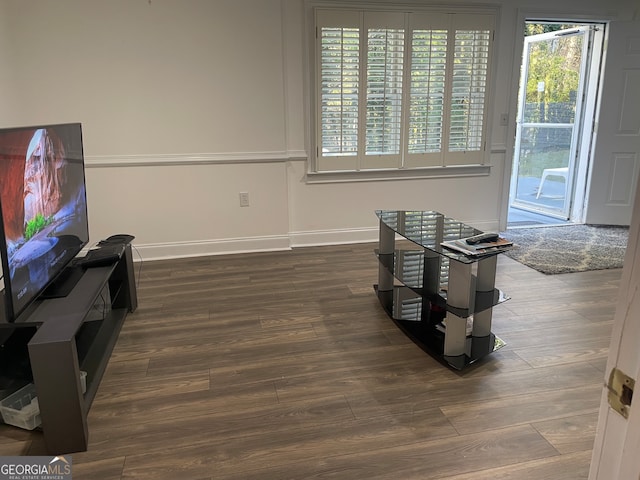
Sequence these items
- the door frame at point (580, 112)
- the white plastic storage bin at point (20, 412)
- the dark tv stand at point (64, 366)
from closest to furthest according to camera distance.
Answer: the dark tv stand at point (64, 366)
the white plastic storage bin at point (20, 412)
the door frame at point (580, 112)

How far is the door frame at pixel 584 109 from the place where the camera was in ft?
15.1

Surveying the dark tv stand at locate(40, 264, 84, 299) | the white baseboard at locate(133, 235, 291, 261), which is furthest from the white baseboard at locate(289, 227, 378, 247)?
the dark tv stand at locate(40, 264, 84, 299)

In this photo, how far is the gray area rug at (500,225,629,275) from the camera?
3.99 m

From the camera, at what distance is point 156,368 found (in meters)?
A: 2.48

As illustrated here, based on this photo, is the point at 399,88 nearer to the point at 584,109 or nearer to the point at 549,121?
the point at 584,109

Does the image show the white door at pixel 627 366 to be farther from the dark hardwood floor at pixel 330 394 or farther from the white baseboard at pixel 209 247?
the white baseboard at pixel 209 247

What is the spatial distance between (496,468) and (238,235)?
3139 mm

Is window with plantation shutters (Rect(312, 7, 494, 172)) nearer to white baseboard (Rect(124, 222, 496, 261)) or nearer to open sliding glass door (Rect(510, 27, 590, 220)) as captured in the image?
white baseboard (Rect(124, 222, 496, 261))

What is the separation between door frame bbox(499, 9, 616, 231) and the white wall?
46mm

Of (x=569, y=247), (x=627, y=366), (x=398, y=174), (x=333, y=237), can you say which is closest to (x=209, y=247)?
(x=333, y=237)

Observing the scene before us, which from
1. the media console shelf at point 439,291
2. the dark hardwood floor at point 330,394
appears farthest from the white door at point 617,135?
the media console shelf at point 439,291

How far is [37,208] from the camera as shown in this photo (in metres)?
2.14

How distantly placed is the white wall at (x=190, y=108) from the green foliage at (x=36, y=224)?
1682 mm

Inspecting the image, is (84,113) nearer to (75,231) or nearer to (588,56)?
(75,231)
